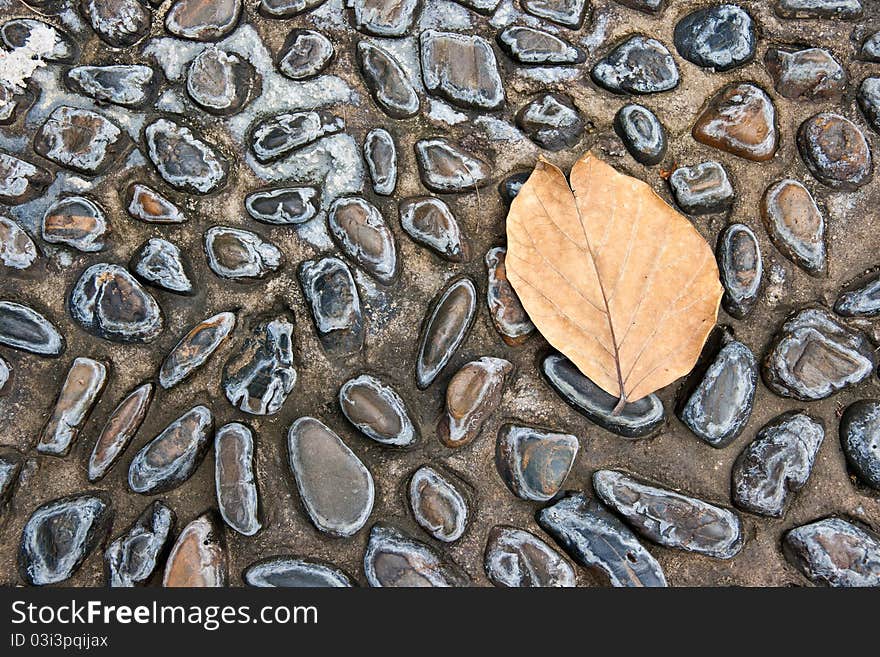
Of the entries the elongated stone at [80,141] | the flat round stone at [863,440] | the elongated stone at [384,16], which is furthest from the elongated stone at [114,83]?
the flat round stone at [863,440]

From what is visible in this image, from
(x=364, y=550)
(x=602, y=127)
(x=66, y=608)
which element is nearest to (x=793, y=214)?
(x=602, y=127)

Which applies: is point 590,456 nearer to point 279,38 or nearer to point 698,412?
point 698,412

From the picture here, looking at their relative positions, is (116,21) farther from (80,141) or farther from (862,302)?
(862,302)

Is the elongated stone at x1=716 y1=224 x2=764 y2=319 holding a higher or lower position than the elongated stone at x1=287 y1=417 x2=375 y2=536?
higher

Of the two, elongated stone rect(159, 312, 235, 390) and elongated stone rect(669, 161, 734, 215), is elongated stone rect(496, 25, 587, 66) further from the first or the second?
elongated stone rect(159, 312, 235, 390)

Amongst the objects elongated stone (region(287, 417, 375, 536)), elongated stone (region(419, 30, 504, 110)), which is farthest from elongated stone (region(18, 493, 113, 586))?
elongated stone (region(419, 30, 504, 110))


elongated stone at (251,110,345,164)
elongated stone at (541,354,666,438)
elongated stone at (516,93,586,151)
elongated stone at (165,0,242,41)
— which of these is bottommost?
elongated stone at (541,354,666,438)
